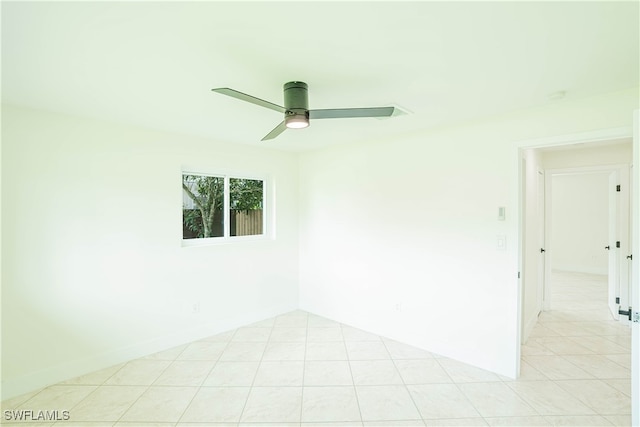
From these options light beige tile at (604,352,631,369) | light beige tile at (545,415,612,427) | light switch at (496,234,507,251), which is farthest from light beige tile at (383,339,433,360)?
light beige tile at (604,352,631,369)

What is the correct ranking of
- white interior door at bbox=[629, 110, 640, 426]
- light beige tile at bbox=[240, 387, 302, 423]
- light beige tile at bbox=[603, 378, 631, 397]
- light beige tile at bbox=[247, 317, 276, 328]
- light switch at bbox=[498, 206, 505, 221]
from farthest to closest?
light beige tile at bbox=[247, 317, 276, 328], light switch at bbox=[498, 206, 505, 221], light beige tile at bbox=[603, 378, 631, 397], light beige tile at bbox=[240, 387, 302, 423], white interior door at bbox=[629, 110, 640, 426]

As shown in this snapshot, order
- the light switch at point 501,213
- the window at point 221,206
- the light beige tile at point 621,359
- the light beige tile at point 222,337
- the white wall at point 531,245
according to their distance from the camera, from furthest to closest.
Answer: the window at point 221,206
the light beige tile at point 222,337
the white wall at point 531,245
the light beige tile at point 621,359
the light switch at point 501,213

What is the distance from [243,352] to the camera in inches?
126

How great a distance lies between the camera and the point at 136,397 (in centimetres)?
242

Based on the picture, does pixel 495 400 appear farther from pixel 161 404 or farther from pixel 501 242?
pixel 161 404

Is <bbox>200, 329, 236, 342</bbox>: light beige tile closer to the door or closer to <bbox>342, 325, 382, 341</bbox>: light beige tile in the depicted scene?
<bbox>342, 325, 382, 341</bbox>: light beige tile

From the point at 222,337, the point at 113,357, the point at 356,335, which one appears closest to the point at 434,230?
the point at 356,335

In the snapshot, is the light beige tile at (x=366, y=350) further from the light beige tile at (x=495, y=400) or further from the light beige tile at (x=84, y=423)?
the light beige tile at (x=84, y=423)

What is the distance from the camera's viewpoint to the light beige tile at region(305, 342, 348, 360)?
3088 mm

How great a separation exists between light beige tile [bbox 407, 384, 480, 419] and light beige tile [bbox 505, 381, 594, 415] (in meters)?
0.48

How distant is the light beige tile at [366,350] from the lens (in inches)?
122

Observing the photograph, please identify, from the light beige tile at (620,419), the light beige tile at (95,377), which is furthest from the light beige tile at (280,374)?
the light beige tile at (620,419)

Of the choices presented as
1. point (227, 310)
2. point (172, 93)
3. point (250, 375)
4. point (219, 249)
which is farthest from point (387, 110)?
point (227, 310)

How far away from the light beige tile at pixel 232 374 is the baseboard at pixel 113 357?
72 centimetres
